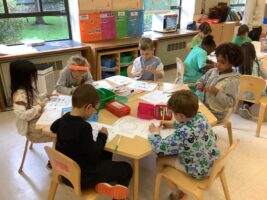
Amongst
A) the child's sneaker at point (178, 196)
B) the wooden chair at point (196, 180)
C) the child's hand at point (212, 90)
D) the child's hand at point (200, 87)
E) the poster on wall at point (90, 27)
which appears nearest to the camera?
the wooden chair at point (196, 180)

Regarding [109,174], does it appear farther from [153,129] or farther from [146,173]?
[146,173]

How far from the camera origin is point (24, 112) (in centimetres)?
177

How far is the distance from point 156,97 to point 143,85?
31 centimetres

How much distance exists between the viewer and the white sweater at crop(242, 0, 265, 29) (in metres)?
5.64

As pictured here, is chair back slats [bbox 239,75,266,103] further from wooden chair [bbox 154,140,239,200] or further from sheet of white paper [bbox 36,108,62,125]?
sheet of white paper [bbox 36,108,62,125]

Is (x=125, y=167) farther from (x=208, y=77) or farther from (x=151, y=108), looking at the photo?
(x=208, y=77)

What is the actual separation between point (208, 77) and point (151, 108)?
0.82 m

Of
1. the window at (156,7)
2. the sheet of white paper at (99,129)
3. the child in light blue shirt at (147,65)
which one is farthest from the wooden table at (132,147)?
the window at (156,7)

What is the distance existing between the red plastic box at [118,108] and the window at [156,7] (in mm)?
3185

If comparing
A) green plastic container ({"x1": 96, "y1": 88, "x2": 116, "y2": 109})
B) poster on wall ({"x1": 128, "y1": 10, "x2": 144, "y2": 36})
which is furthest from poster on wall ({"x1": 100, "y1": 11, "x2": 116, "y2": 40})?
green plastic container ({"x1": 96, "y1": 88, "x2": 116, "y2": 109})

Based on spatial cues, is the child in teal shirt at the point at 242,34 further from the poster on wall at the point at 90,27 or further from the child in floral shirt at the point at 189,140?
the child in floral shirt at the point at 189,140

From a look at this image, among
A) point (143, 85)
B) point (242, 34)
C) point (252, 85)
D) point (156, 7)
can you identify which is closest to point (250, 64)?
point (252, 85)

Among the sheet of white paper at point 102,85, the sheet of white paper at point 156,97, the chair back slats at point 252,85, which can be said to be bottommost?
the chair back slats at point 252,85

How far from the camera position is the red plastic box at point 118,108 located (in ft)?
5.53
